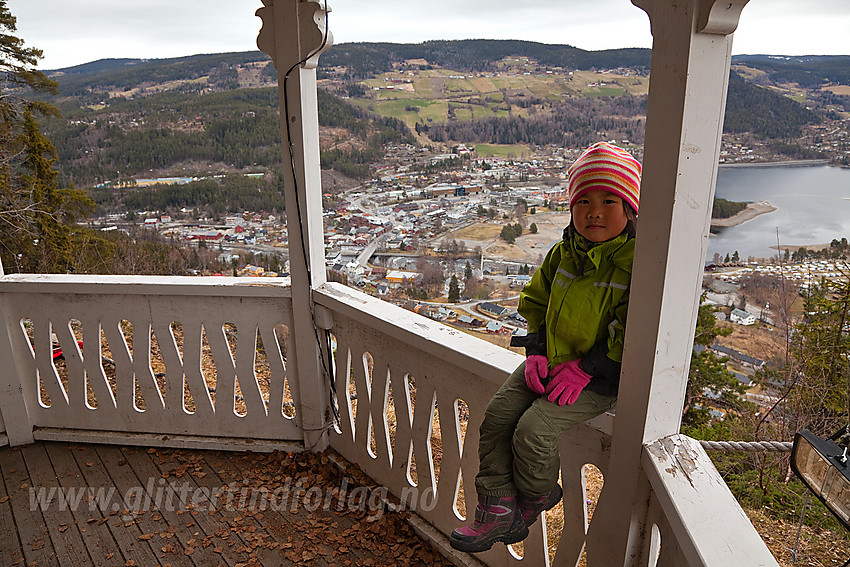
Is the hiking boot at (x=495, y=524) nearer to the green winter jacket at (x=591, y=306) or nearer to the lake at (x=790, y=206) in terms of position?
the green winter jacket at (x=591, y=306)

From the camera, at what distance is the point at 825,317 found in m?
2.34

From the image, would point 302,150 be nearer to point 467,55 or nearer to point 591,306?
point 467,55

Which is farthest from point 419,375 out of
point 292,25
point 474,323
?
point 292,25

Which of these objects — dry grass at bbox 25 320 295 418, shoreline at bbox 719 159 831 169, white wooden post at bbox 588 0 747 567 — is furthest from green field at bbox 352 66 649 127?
dry grass at bbox 25 320 295 418

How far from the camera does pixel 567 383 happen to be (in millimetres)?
1443

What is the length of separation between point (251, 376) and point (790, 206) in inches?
104

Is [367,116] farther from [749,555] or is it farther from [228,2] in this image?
[749,555]

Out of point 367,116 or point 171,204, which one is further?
point 171,204

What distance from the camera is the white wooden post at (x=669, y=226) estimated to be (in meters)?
1.11

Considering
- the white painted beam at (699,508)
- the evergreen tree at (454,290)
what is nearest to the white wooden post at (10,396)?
the evergreen tree at (454,290)

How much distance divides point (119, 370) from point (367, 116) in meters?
2.09

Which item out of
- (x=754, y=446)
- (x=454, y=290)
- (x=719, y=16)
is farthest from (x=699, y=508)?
(x=454, y=290)

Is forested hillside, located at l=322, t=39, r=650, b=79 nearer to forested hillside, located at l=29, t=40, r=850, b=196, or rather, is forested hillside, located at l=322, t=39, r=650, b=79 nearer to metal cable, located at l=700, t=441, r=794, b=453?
forested hillside, located at l=29, t=40, r=850, b=196

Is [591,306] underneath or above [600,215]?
underneath
